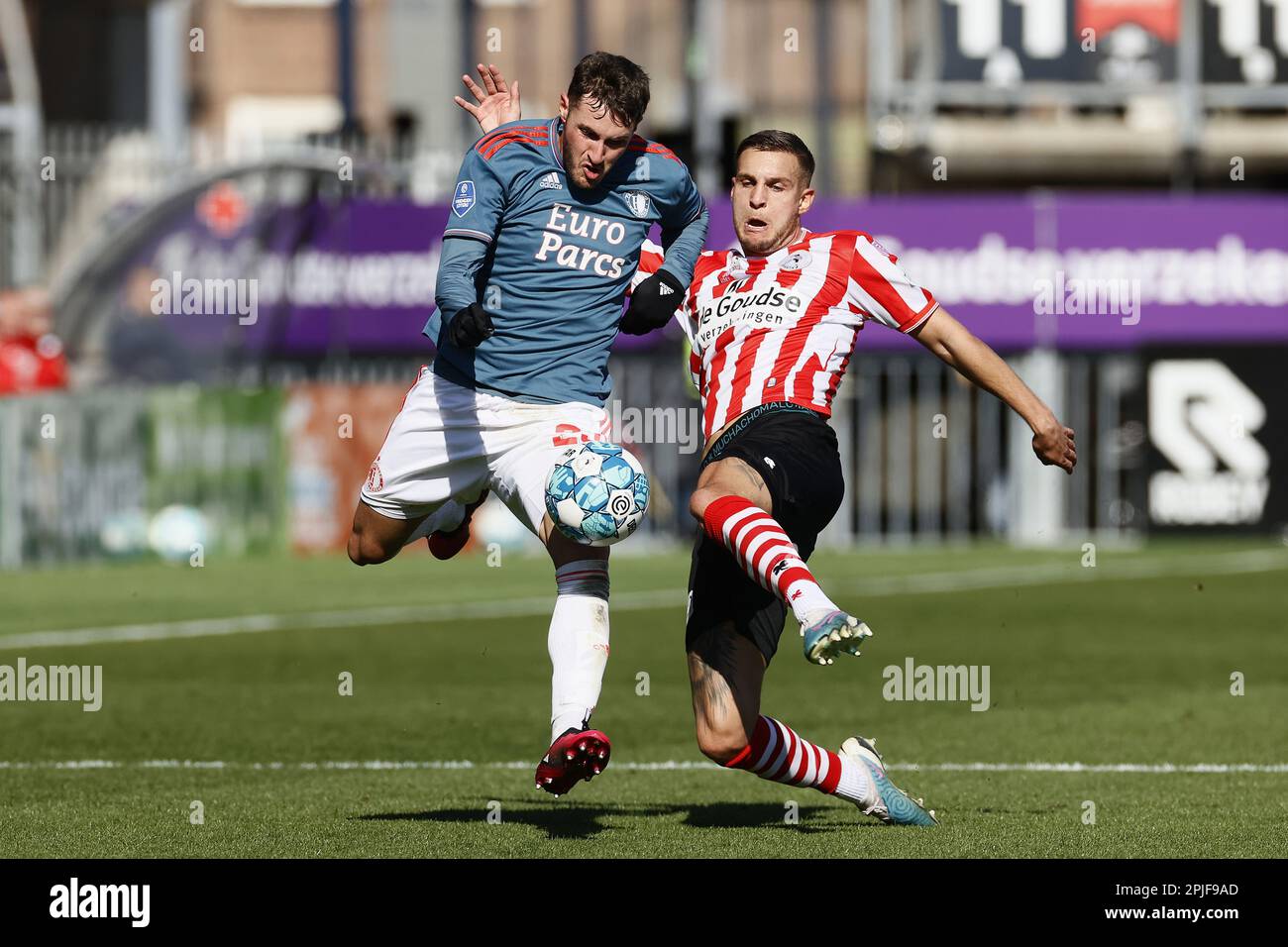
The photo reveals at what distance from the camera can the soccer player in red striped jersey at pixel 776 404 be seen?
25.8ft

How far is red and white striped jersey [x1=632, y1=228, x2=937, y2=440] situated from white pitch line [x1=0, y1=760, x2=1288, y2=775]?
2103 millimetres

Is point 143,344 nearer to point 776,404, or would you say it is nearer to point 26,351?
point 26,351

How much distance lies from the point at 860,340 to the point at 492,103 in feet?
50.7

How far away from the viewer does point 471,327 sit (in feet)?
25.3

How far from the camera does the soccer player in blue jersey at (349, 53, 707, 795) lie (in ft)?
26.7
